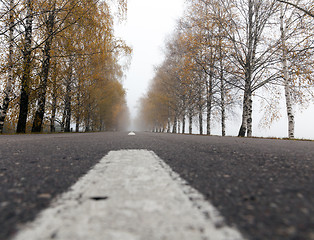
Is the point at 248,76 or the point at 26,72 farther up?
the point at 248,76

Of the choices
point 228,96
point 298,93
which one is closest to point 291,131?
point 298,93

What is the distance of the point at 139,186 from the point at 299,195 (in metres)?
0.76

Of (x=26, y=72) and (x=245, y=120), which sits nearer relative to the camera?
(x=26, y=72)

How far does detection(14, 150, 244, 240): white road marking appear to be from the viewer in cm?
53

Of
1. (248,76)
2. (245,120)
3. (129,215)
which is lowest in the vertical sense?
(129,215)

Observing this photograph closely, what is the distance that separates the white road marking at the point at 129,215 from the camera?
53cm

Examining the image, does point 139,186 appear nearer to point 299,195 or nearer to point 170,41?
point 299,195

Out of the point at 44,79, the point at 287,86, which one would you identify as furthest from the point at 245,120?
the point at 44,79

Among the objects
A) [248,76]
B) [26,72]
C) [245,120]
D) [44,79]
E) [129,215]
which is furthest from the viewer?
[245,120]

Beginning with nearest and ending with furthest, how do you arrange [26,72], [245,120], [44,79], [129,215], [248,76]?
[129,215] → [26,72] → [44,79] → [248,76] → [245,120]

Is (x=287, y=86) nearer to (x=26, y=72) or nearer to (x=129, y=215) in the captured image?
(x=129, y=215)

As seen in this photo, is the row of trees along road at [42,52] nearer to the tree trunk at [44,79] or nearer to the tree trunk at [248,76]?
the tree trunk at [44,79]

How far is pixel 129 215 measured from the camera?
638 millimetres

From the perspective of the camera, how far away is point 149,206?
0.71m
